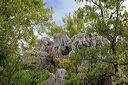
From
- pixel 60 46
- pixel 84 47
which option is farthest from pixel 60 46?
pixel 84 47

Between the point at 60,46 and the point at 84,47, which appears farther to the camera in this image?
the point at 60,46

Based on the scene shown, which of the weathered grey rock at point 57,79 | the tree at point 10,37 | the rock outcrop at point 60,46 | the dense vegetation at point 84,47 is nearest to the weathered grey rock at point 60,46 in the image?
the rock outcrop at point 60,46

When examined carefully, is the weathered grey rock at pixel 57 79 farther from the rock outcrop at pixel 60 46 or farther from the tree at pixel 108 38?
the tree at pixel 108 38

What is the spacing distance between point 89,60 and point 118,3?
15.2 ft

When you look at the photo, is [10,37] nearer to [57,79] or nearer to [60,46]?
[57,79]

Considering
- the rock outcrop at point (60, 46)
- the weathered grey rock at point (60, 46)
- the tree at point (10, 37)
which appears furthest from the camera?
the weathered grey rock at point (60, 46)

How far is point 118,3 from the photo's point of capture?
73.9 feet

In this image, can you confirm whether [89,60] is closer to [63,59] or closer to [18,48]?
[18,48]

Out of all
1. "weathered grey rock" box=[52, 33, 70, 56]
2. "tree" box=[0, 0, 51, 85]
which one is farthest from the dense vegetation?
"weathered grey rock" box=[52, 33, 70, 56]

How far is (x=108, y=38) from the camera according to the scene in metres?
22.6

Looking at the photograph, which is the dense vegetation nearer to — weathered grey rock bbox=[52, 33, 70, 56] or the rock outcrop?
the rock outcrop

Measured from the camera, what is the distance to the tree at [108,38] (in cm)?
2164

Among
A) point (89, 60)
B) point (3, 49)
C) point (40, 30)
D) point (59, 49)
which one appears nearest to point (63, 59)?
point (59, 49)

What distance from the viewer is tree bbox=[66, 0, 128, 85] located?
71.0 ft
